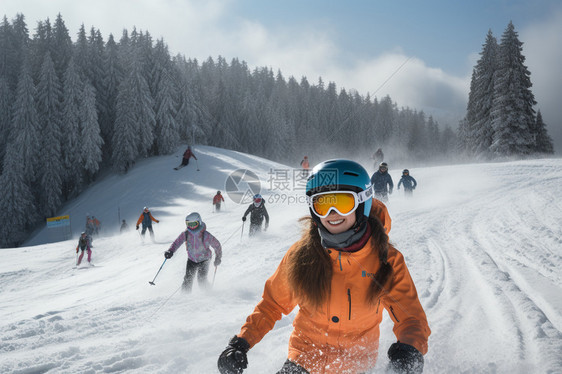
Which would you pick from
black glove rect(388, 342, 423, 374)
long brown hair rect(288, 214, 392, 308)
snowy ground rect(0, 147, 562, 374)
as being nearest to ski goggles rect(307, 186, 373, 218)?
long brown hair rect(288, 214, 392, 308)

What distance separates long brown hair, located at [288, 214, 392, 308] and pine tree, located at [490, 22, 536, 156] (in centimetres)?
3245

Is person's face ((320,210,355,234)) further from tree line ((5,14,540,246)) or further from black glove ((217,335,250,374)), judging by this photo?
tree line ((5,14,540,246))

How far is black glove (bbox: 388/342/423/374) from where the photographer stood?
5.98 feet

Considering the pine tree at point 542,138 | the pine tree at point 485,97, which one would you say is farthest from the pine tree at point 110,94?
the pine tree at point 542,138

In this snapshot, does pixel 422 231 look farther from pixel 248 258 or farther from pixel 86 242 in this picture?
pixel 86 242

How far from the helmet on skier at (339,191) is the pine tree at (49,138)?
40.2 m

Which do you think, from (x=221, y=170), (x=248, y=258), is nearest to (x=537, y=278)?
(x=248, y=258)

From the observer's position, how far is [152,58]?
42281 millimetres

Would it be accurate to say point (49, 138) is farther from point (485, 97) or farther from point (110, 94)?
Answer: point (485, 97)

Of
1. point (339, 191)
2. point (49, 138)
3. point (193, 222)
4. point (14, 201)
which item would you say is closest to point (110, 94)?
point (49, 138)

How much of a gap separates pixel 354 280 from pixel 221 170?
31660mm

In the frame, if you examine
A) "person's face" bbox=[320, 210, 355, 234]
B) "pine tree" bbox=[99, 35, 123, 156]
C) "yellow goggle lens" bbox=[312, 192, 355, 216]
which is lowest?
"person's face" bbox=[320, 210, 355, 234]

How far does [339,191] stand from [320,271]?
0.55 m

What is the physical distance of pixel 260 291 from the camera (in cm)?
647
